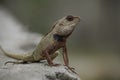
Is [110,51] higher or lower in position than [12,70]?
A: lower

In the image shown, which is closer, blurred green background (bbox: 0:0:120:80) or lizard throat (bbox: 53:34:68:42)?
lizard throat (bbox: 53:34:68:42)

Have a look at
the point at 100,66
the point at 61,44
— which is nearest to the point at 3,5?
the point at 100,66

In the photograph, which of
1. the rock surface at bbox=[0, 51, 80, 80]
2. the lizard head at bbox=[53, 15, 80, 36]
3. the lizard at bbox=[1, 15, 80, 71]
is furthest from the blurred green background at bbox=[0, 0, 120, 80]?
the lizard head at bbox=[53, 15, 80, 36]

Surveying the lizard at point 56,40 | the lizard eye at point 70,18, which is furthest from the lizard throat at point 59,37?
the lizard eye at point 70,18

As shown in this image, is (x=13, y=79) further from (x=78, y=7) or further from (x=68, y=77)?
(x=78, y=7)

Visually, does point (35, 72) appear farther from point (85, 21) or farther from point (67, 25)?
point (85, 21)

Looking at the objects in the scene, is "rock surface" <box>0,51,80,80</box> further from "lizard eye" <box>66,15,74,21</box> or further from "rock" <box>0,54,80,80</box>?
"lizard eye" <box>66,15,74,21</box>
